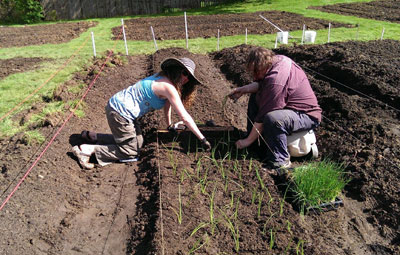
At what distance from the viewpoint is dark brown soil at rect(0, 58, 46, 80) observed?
760 cm

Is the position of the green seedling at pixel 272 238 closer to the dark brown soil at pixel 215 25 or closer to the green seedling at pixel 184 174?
the green seedling at pixel 184 174

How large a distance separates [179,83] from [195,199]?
1206mm

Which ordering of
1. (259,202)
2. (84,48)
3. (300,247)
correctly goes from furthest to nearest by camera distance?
(84,48) < (259,202) < (300,247)

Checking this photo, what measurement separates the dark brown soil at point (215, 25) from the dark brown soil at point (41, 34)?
5.39 ft

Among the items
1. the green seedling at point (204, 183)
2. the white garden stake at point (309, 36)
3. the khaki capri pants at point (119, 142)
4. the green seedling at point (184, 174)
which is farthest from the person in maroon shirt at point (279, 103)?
the white garden stake at point (309, 36)

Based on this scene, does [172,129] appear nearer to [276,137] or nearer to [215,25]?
[276,137]

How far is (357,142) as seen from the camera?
3.91 m

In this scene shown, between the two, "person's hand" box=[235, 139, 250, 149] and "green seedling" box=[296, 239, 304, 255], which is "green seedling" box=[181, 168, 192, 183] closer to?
"person's hand" box=[235, 139, 250, 149]

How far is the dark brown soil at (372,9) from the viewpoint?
13.1m

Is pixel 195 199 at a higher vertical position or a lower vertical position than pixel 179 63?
lower

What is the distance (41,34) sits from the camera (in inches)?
487

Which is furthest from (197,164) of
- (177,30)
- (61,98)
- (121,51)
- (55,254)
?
(177,30)

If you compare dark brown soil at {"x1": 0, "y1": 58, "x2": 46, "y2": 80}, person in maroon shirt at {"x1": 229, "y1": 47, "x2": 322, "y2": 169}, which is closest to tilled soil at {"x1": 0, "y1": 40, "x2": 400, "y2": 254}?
person in maroon shirt at {"x1": 229, "y1": 47, "x2": 322, "y2": 169}

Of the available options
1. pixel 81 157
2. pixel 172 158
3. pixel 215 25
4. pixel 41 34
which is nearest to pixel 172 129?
pixel 172 158
